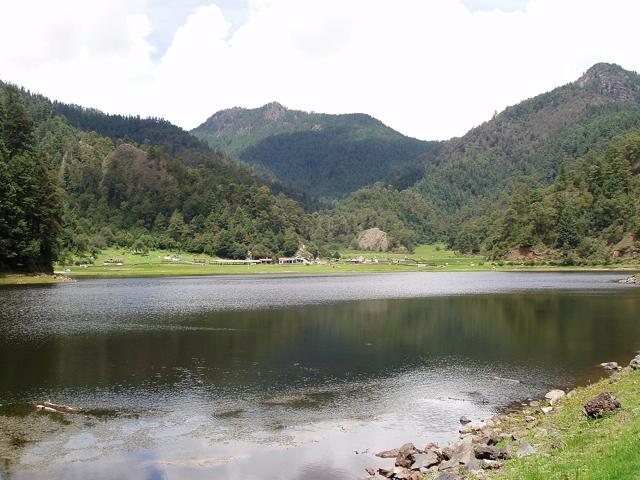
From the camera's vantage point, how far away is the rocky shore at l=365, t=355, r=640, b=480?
74.7 feet

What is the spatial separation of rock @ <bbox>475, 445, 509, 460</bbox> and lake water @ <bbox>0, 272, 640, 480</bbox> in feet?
16.7

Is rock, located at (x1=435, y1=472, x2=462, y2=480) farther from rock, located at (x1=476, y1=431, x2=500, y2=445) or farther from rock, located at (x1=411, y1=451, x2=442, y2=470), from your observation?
rock, located at (x1=476, y1=431, x2=500, y2=445)

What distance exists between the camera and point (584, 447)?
69.3 feet

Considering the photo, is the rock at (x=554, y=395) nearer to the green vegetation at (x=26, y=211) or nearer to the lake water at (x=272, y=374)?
the lake water at (x=272, y=374)

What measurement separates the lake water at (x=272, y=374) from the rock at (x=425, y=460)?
2.08 m

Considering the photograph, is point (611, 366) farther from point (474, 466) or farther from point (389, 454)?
point (474, 466)

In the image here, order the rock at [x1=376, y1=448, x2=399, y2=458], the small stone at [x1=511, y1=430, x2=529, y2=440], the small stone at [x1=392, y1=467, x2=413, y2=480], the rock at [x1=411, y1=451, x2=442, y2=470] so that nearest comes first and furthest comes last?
1. the small stone at [x1=392, y1=467, x2=413, y2=480]
2. the rock at [x1=411, y1=451, x2=442, y2=470]
3. the small stone at [x1=511, y1=430, x2=529, y2=440]
4. the rock at [x1=376, y1=448, x2=399, y2=458]

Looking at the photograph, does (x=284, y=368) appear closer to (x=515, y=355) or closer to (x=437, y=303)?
(x=515, y=355)

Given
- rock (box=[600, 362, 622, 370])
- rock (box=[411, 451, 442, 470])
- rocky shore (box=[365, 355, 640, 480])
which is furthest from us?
rock (box=[600, 362, 622, 370])

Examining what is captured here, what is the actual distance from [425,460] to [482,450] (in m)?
2.79

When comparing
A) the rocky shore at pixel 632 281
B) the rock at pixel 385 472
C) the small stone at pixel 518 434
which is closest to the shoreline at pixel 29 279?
the rock at pixel 385 472

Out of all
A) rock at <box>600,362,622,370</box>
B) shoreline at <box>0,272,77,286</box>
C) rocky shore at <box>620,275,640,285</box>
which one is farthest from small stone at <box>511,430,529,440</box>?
rocky shore at <box>620,275,640,285</box>

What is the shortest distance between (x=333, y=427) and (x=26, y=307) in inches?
2547

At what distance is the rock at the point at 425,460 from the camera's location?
25.3 metres
